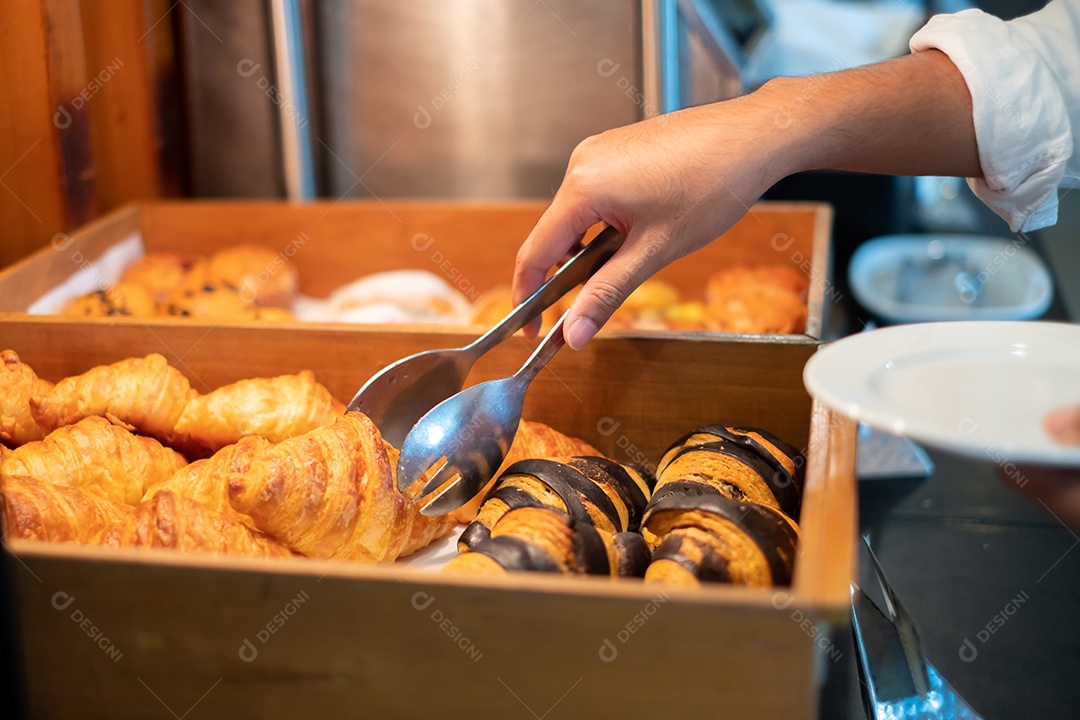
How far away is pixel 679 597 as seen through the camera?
0.64 m

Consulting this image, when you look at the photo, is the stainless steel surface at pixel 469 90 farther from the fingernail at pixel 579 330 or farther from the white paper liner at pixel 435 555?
the white paper liner at pixel 435 555

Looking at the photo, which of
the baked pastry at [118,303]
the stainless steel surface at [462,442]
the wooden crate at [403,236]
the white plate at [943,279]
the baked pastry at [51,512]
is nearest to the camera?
the baked pastry at [51,512]

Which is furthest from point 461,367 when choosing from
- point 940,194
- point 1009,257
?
point 940,194

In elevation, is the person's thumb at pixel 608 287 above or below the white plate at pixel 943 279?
above

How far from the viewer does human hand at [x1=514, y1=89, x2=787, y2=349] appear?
3.56 ft

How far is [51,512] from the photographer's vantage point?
3.01 ft

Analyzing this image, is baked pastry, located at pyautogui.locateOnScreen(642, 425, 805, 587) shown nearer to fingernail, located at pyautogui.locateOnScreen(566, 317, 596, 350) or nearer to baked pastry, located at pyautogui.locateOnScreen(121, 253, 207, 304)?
fingernail, located at pyautogui.locateOnScreen(566, 317, 596, 350)

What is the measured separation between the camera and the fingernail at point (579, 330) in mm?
1088

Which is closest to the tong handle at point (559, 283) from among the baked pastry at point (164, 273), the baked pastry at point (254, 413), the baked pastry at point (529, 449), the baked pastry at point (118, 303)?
the baked pastry at point (529, 449)

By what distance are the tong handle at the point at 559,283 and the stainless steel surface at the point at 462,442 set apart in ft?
0.21

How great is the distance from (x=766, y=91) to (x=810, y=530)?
0.63 m

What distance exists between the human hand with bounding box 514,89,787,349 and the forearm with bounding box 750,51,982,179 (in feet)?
0.10

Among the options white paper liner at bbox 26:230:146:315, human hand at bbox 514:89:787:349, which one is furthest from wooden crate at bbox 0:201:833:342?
human hand at bbox 514:89:787:349

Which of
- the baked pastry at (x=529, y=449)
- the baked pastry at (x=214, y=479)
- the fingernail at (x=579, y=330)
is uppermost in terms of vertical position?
the fingernail at (x=579, y=330)
